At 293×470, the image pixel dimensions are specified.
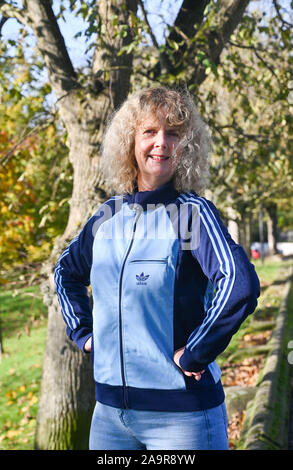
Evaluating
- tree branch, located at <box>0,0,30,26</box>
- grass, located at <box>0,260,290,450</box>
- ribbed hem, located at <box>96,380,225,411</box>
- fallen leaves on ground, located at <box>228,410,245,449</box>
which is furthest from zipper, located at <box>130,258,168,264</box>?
tree branch, located at <box>0,0,30,26</box>

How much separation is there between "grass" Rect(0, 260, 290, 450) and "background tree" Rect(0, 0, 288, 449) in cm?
60

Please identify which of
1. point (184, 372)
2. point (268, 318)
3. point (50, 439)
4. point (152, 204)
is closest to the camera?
point (184, 372)

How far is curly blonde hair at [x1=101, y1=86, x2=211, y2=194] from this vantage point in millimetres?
2145

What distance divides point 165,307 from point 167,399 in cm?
34

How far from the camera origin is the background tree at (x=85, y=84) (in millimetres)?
4660

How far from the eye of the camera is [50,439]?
5133mm

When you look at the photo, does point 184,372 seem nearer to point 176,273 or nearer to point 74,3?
point 176,273

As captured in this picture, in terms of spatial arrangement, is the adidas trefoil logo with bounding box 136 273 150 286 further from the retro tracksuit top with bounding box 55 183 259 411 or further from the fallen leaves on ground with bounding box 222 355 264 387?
the fallen leaves on ground with bounding box 222 355 264 387

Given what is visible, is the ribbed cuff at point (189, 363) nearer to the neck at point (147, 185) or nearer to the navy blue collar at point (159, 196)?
the navy blue collar at point (159, 196)

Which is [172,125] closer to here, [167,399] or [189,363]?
[189,363]
